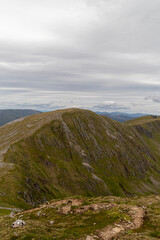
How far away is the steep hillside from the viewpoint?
264ft

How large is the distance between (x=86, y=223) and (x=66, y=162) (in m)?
114

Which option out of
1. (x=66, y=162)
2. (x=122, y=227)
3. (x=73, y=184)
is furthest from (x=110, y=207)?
(x=66, y=162)

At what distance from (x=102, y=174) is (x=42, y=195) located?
262ft

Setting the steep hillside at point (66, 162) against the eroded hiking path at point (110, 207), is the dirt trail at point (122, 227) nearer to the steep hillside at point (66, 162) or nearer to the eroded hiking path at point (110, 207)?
the eroded hiking path at point (110, 207)

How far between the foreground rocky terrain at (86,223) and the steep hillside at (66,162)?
4075 cm

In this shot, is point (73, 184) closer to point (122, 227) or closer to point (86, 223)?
point (86, 223)

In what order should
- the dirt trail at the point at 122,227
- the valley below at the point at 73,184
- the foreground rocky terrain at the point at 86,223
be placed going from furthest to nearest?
the valley below at the point at 73,184, the dirt trail at the point at 122,227, the foreground rocky terrain at the point at 86,223

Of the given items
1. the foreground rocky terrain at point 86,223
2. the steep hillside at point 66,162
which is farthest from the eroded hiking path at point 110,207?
the steep hillside at point 66,162

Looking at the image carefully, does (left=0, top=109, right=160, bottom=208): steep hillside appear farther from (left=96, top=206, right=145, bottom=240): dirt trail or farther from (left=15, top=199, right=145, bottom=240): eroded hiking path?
(left=96, top=206, right=145, bottom=240): dirt trail

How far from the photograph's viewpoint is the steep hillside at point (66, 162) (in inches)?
3172

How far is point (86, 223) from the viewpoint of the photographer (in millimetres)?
22422

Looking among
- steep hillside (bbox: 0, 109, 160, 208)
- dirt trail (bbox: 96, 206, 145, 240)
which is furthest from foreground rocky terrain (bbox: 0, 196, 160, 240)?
steep hillside (bbox: 0, 109, 160, 208)

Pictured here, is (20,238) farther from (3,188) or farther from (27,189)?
(27,189)

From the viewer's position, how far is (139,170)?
618 feet
